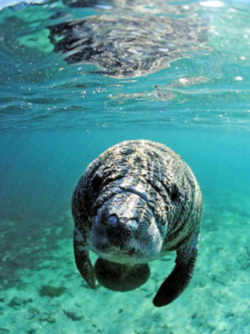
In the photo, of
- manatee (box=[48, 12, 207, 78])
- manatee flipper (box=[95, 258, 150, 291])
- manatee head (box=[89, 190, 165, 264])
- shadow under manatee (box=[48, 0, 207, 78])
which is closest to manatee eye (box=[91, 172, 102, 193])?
manatee head (box=[89, 190, 165, 264])

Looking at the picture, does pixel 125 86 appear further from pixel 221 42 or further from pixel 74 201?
Result: pixel 74 201

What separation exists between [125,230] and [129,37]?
8566mm

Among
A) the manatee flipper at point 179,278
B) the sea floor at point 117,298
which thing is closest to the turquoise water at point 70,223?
the sea floor at point 117,298

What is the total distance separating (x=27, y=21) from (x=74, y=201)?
7424 mm

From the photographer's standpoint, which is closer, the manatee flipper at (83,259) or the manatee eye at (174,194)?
the manatee eye at (174,194)

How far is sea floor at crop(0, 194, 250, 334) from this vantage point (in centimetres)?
719

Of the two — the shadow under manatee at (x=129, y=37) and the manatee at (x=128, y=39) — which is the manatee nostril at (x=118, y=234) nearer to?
the shadow under manatee at (x=129, y=37)

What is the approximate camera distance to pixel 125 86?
1477cm

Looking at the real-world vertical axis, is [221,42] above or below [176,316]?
above

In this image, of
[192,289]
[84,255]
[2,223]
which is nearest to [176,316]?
[192,289]

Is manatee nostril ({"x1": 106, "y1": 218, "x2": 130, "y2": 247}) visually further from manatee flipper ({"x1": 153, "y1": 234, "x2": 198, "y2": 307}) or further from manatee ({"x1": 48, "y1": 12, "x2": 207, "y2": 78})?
manatee ({"x1": 48, "y1": 12, "x2": 207, "y2": 78})

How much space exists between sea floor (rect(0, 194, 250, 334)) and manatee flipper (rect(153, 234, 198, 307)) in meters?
4.90

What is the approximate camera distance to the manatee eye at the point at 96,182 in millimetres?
2186

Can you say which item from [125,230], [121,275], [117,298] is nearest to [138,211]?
[125,230]
